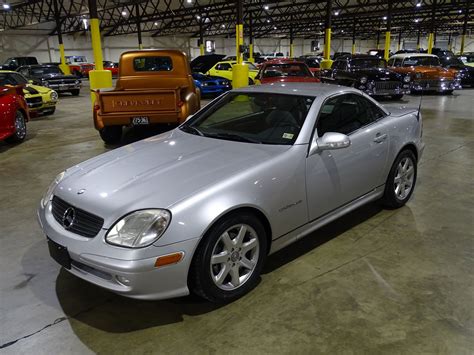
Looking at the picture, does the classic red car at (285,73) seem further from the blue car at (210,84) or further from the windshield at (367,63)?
the blue car at (210,84)

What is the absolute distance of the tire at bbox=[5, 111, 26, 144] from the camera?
8.28 meters

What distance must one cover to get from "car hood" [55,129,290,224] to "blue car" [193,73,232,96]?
12.6 m

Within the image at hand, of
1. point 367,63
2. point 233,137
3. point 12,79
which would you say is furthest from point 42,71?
point 233,137

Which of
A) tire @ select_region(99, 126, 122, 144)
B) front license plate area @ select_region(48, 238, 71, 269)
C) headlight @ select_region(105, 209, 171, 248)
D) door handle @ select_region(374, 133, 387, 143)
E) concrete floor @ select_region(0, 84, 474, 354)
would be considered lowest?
concrete floor @ select_region(0, 84, 474, 354)

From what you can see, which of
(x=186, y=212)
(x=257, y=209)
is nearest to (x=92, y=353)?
(x=186, y=212)

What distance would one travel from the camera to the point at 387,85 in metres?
13.7

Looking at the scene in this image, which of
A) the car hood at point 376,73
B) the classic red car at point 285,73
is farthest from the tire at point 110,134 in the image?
the car hood at point 376,73

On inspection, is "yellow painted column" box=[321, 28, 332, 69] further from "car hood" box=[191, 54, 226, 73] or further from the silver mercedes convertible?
the silver mercedes convertible

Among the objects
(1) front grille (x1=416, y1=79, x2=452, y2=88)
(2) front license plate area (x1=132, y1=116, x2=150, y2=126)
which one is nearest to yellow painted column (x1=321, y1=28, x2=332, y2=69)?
(1) front grille (x1=416, y1=79, x2=452, y2=88)

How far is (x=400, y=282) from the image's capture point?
306cm

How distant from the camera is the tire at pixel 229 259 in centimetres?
257

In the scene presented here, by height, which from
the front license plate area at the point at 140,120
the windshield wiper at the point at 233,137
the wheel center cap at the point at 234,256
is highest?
the windshield wiper at the point at 233,137

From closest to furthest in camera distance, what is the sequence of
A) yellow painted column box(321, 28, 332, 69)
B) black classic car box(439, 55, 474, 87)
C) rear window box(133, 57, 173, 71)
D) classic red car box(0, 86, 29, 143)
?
classic red car box(0, 86, 29, 143), rear window box(133, 57, 173, 71), black classic car box(439, 55, 474, 87), yellow painted column box(321, 28, 332, 69)

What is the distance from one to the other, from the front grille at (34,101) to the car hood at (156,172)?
370 inches
